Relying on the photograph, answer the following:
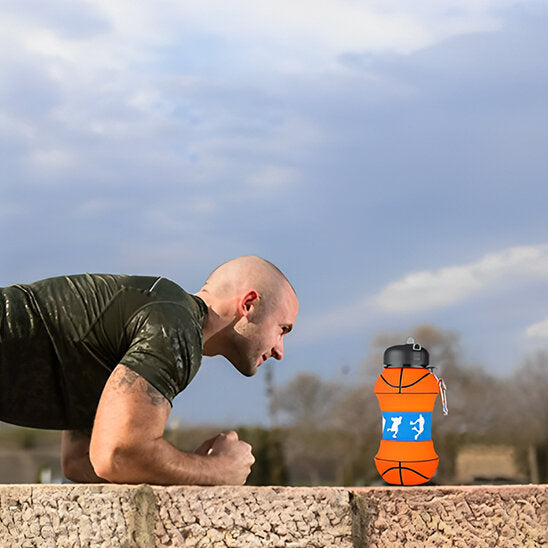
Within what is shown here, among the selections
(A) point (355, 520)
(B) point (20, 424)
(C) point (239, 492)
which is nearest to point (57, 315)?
(B) point (20, 424)

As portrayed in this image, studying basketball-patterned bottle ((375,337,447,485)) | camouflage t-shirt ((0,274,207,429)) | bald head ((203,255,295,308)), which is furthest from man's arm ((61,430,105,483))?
basketball-patterned bottle ((375,337,447,485))

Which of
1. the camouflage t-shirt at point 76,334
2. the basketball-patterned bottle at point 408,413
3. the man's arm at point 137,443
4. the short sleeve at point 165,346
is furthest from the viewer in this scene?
the basketball-patterned bottle at point 408,413

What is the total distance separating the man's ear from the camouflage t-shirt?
121mm

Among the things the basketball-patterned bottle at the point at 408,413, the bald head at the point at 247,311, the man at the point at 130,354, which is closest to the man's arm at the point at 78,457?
the man at the point at 130,354

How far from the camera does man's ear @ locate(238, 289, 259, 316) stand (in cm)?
258

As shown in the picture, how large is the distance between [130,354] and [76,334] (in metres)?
0.27

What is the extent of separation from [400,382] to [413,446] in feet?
0.69

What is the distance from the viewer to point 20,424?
260cm

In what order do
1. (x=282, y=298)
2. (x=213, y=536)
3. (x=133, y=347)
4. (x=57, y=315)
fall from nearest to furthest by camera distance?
1. (x=213, y=536)
2. (x=133, y=347)
3. (x=57, y=315)
4. (x=282, y=298)

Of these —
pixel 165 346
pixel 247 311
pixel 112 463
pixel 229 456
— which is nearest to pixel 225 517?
pixel 229 456

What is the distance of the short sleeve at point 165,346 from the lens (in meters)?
2.20

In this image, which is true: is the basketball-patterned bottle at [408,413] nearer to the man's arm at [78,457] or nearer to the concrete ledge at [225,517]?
the concrete ledge at [225,517]

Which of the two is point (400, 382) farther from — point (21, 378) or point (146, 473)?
point (21, 378)

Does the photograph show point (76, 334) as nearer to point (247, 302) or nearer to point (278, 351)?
point (247, 302)
